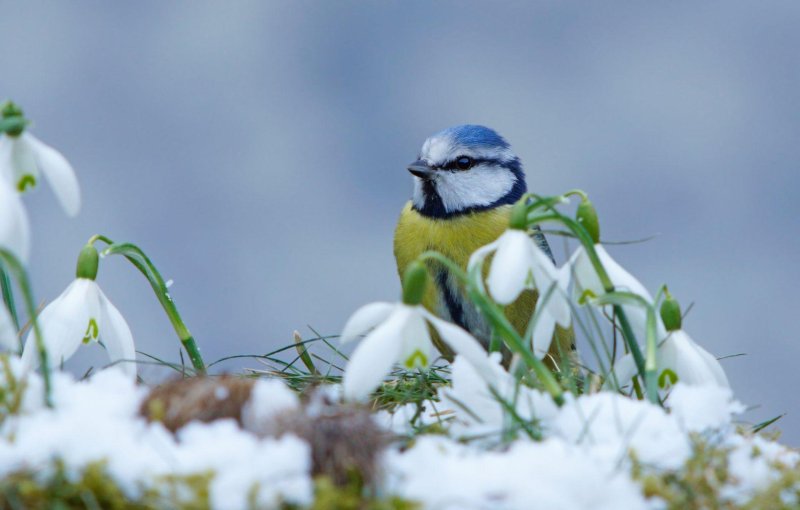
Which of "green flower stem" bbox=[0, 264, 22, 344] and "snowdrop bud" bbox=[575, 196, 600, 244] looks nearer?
"snowdrop bud" bbox=[575, 196, 600, 244]

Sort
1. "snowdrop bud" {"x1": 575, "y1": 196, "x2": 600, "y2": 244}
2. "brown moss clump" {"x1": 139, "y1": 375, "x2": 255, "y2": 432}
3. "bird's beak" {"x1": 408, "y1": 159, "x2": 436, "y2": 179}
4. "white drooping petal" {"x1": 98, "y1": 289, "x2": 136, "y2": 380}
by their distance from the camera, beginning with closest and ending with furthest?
"brown moss clump" {"x1": 139, "y1": 375, "x2": 255, "y2": 432} → "snowdrop bud" {"x1": 575, "y1": 196, "x2": 600, "y2": 244} → "white drooping petal" {"x1": 98, "y1": 289, "x2": 136, "y2": 380} → "bird's beak" {"x1": 408, "y1": 159, "x2": 436, "y2": 179}

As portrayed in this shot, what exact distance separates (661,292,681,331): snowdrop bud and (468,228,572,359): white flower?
0.66ft

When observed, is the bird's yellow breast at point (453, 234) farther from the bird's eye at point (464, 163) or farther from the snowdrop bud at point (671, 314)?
the snowdrop bud at point (671, 314)

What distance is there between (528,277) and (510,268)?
208mm

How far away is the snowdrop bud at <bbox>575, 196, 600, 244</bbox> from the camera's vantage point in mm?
2018

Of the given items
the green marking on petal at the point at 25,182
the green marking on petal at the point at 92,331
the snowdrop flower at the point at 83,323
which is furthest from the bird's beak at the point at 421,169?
the green marking on petal at the point at 25,182

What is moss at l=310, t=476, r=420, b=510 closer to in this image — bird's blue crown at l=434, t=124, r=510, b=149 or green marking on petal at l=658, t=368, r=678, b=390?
green marking on petal at l=658, t=368, r=678, b=390

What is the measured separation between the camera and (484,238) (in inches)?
140

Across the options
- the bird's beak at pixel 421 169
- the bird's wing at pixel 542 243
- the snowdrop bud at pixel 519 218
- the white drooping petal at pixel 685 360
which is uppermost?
the snowdrop bud at pixel 519 218

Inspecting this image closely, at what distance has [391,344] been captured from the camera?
169 cm

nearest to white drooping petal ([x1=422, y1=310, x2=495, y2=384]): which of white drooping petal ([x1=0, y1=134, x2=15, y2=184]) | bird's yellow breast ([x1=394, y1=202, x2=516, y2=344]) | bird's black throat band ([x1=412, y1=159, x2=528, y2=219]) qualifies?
white drooping petal ([x1=0, y1=134, x2=15, y2=184])

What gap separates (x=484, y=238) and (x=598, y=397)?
1.78 metres

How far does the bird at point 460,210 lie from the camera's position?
Answer: 350cm

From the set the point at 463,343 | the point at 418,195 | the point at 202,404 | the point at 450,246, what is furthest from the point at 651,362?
the point at 418,195
